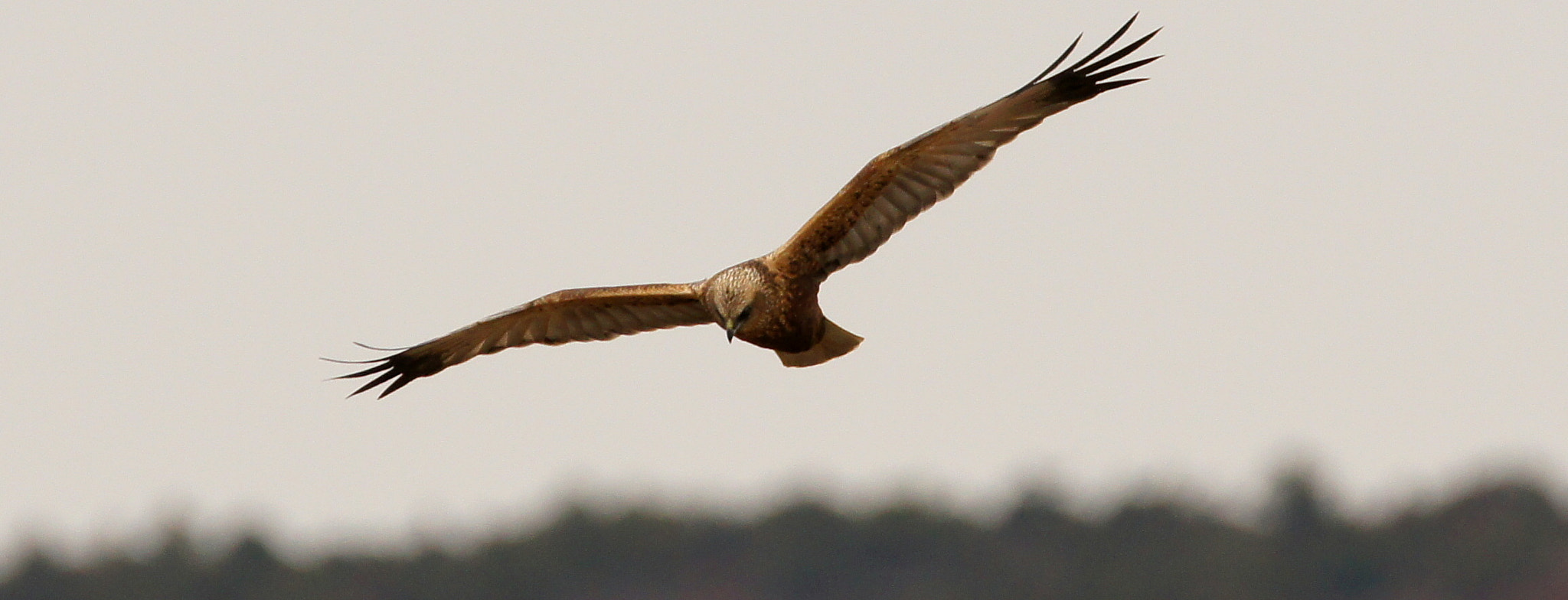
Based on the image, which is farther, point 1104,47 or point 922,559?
point 922,559

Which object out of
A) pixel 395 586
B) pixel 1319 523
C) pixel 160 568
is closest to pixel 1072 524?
pixel 1319 523

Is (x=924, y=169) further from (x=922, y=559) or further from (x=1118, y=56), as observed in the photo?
(x=922, y=559)

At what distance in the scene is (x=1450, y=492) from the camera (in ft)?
251

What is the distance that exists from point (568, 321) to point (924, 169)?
2861 mm

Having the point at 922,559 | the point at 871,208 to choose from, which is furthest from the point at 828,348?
the point at 922,559

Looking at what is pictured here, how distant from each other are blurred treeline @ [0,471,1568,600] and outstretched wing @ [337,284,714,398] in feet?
181

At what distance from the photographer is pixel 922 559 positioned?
78.7 meters

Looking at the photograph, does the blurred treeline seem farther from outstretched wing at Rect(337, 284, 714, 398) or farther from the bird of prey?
the bird of prey

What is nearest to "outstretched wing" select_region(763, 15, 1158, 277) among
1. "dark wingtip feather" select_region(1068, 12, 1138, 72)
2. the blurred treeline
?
"dark wingtip feather" select_region(1068, 12, 1138, 72)

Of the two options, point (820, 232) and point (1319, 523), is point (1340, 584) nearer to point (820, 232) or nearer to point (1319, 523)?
point (1319, 523)

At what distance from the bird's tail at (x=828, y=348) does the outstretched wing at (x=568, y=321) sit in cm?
57

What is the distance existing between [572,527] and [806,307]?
65.9 meters

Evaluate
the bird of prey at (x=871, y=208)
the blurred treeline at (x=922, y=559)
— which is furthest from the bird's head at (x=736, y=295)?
the blurred treeline at (x=922, y=559)

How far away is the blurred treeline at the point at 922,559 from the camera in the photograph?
7375 centimetres
